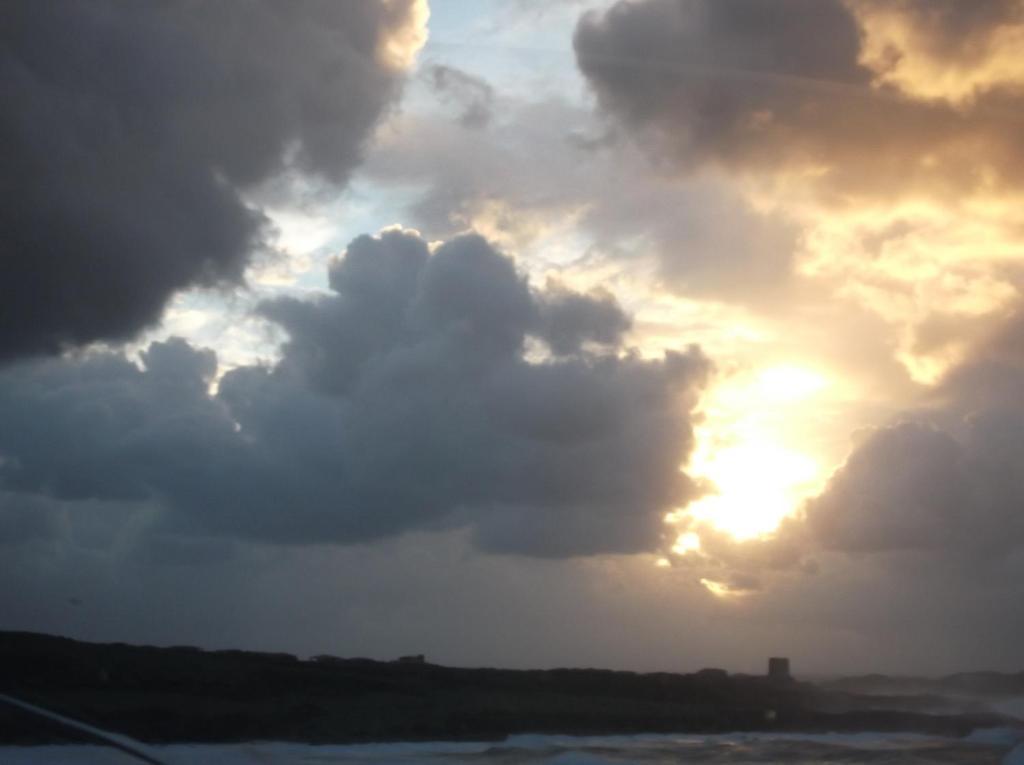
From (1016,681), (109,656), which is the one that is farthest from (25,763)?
(1016,681)

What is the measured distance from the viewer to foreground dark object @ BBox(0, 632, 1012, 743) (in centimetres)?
3669

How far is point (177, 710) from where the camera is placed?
3731cm

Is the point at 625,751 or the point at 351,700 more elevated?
the point at 351,700

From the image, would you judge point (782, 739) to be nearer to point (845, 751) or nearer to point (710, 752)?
point (845, 751)

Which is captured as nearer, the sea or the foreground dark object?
the sea

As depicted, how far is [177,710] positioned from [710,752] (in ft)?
62.0

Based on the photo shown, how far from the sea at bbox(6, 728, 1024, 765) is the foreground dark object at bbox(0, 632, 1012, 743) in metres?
1.87

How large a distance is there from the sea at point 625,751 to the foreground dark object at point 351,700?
1866mm

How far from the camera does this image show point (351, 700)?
152 feet

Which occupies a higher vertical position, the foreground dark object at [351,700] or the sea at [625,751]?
the foreground dark object at [351,700]

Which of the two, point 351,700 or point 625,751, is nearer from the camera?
point 625,751

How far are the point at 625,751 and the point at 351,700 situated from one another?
13268mm

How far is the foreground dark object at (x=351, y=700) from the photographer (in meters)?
36.7

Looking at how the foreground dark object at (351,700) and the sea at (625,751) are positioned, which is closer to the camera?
the sea at (625,751)
